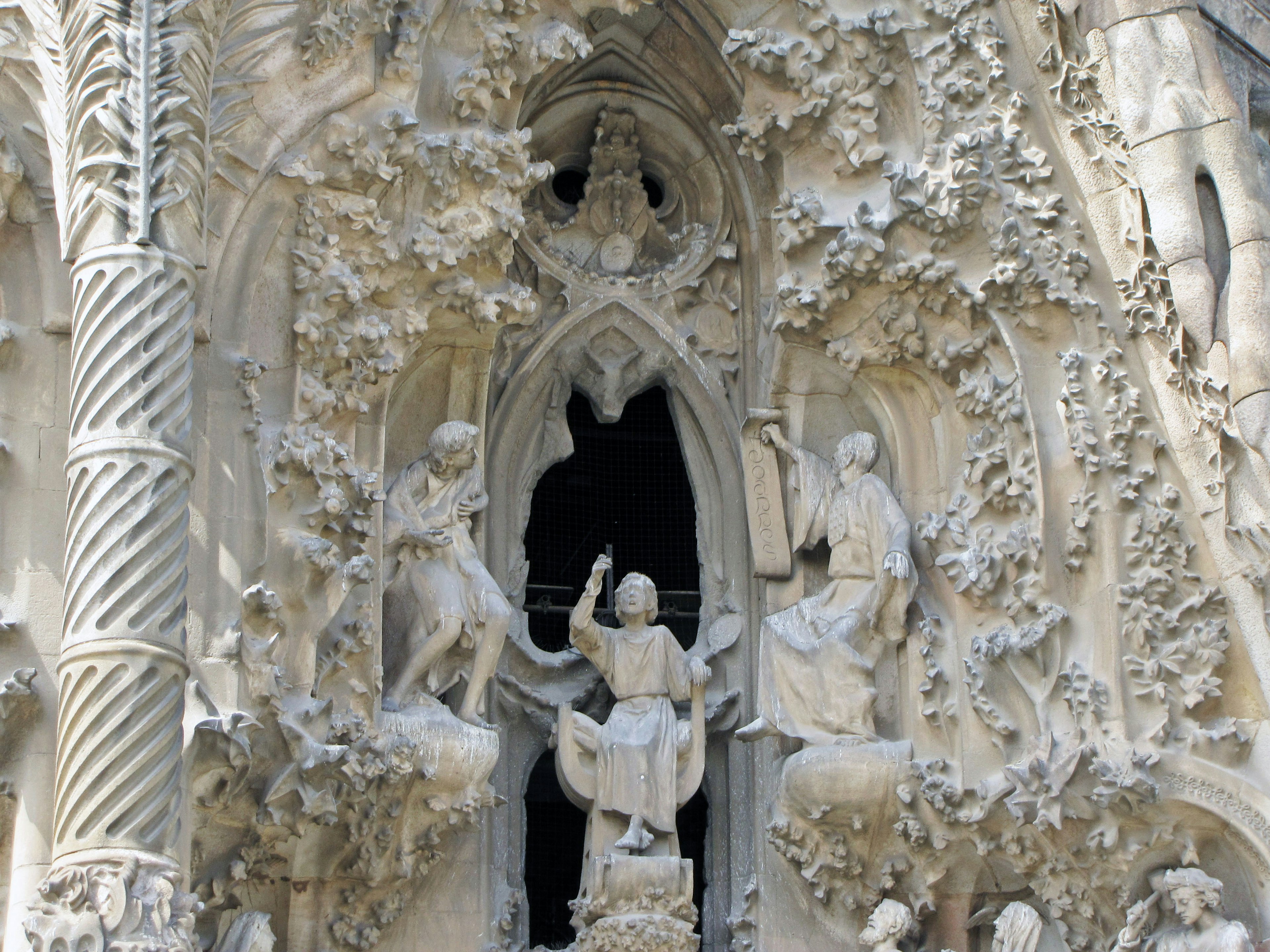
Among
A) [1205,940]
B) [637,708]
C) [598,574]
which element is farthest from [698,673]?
[1205,940]

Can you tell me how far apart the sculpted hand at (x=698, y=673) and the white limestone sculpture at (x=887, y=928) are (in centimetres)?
126

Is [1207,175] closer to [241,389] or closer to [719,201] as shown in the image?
[719,201]

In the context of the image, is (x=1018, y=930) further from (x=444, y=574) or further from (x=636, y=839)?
(x=444, y=574)

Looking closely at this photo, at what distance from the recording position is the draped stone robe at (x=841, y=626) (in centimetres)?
1108

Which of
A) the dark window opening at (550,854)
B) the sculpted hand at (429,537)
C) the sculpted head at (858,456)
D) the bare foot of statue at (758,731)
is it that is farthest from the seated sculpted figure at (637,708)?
the sculpted head at (858,456)

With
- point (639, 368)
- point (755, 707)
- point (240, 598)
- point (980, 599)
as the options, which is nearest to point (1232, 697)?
point (980, 599)

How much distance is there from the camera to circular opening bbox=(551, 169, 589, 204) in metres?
12.6

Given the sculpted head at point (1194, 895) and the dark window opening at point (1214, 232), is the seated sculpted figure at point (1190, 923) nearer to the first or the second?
the sculpted head at point (1194, 895)

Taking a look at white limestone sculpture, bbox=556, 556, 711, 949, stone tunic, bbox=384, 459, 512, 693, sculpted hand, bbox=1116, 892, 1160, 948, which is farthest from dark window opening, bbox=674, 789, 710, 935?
sculpted hand, bbox=1116, 892, 1160, 948

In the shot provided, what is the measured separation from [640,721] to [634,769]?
25cm

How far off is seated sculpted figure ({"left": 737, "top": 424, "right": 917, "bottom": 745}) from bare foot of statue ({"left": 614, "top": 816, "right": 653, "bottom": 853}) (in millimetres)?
647

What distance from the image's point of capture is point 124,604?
9125 millimetres

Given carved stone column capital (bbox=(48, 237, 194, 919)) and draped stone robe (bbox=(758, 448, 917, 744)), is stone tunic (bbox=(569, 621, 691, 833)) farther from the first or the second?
carved stone column capital (bbox=(48, 237, 194, 919))

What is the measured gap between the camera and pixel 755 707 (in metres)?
11.4
